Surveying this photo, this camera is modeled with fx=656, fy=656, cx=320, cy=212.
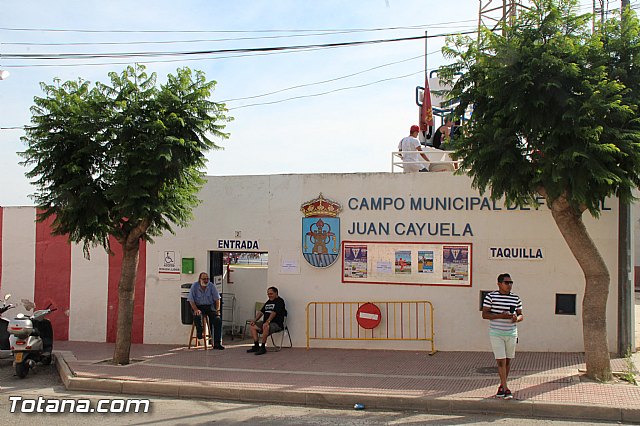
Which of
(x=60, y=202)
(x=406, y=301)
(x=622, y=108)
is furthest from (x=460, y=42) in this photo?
(x=60, y=202)

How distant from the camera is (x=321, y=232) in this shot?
46.3ft

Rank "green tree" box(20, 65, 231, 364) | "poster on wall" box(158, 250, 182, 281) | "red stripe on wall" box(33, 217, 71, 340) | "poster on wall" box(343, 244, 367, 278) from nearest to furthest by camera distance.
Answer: "green tree" box(20, 65, 231, 364) → "poster on wall" box(343, 244, 367, 278) → "poster on wall" box(158, 250, 182, 281) → "red stripe on wall" box(33, 217, 71, 340)

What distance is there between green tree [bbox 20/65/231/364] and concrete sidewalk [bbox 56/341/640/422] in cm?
281

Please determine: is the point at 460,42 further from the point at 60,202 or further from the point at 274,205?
the point at 60,202

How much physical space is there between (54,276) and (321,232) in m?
7.04

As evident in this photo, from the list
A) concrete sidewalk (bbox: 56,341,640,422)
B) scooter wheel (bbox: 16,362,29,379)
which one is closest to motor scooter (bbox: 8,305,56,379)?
scooter wheel (bbox: 16,362,29,379)

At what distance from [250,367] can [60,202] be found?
4.60 metres

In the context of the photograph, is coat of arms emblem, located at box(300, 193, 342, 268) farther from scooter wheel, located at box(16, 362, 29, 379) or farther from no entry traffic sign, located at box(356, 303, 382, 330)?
scooter wheel, located at box(16, 362, 29, 379)

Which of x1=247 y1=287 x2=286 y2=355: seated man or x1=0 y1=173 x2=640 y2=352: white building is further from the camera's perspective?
x1=247 y1=287 x2=286 y2=355: seated man

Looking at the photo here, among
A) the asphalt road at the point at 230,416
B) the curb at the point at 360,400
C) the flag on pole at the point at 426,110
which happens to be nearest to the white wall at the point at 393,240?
the curb at the point at 360,400

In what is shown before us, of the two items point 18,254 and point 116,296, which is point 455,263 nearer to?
point 116,296

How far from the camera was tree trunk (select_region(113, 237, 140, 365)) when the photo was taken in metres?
12.4

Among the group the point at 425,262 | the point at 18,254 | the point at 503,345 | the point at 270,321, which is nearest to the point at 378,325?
the point at 425,262

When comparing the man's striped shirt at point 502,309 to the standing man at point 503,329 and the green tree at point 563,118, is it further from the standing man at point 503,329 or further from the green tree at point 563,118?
the green tree at point 563,118
